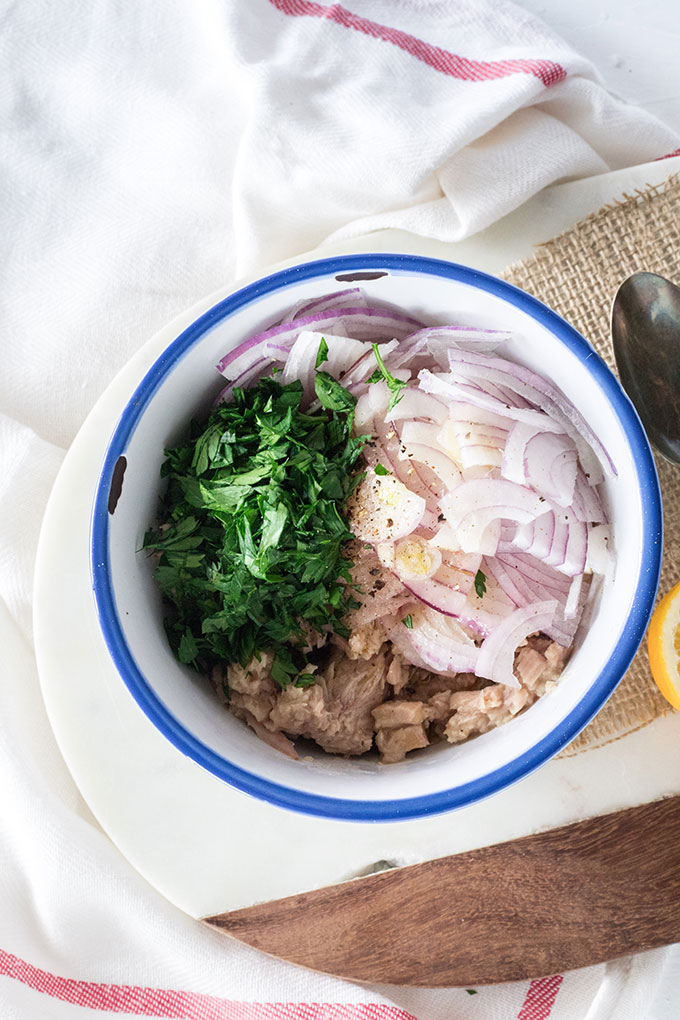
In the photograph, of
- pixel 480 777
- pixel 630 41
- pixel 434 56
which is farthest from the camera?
pixel 630 41

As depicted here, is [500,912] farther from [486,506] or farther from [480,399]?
[480,399]

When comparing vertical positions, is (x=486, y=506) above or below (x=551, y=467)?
below

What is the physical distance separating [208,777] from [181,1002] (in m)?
0.66

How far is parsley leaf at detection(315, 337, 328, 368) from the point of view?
1.62 metres

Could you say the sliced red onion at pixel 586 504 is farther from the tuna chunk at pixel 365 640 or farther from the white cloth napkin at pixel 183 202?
the white cloth napkin at pixel 183 202

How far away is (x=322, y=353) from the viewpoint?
163 cm

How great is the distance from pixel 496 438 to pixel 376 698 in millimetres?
544

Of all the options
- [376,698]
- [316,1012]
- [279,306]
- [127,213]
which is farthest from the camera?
[127,213]

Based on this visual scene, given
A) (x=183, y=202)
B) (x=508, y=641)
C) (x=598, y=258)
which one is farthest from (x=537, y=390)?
(x=183, y=202)

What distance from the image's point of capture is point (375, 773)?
166 cm

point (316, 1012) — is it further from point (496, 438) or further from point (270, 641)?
point (496, 438)

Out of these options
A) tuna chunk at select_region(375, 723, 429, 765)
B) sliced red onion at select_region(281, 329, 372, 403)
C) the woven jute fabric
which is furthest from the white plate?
sliced red onion at select_region(281, 329, 372, 403)

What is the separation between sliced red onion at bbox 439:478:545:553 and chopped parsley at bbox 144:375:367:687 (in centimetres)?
20

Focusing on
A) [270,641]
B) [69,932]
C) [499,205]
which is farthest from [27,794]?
[499,205]
